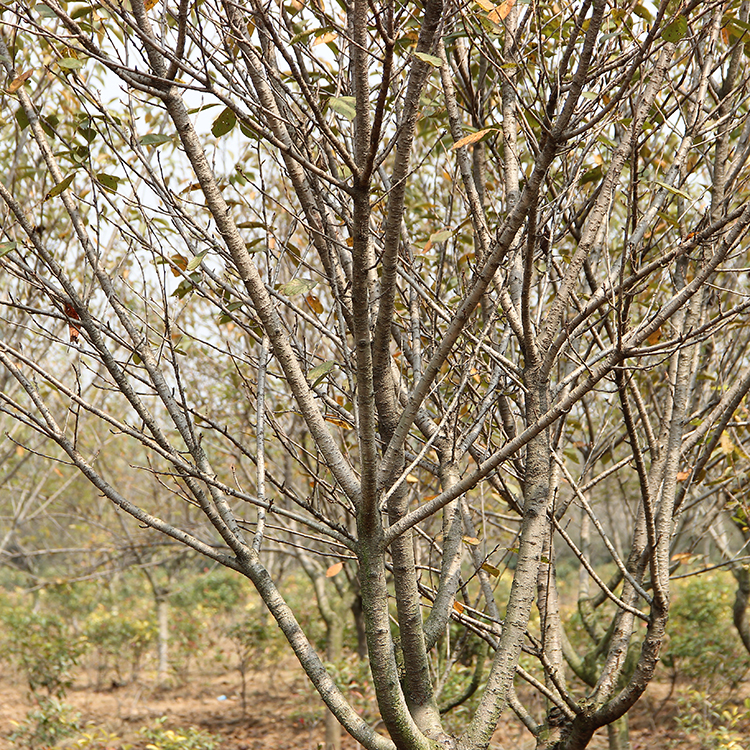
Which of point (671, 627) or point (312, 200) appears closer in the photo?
point (312, 200)

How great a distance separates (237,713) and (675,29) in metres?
10.3

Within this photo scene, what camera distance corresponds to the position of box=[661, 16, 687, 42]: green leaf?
58.9 inches

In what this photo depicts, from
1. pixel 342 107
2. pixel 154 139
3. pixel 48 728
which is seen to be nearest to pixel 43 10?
pixel 154 139

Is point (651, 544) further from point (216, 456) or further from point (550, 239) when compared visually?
point (216, 456)

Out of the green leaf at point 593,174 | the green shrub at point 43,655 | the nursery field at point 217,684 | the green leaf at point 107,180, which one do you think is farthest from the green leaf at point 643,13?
the green shrub at point 43,655

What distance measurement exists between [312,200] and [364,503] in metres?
0.96

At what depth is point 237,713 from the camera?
9.70 meters

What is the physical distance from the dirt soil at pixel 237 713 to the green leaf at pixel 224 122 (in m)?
6.87

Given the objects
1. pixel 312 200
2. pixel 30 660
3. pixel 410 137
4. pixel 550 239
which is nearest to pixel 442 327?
pixel 550 239

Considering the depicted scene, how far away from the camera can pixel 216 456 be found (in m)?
8.30

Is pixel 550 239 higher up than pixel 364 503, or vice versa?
pixel 550 239

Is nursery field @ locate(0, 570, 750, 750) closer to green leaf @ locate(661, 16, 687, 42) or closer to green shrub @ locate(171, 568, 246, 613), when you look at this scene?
green shrub @ locate(171, 568, 246, 613)

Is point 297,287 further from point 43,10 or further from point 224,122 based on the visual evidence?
point 43,10

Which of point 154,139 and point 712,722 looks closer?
point 154,139
